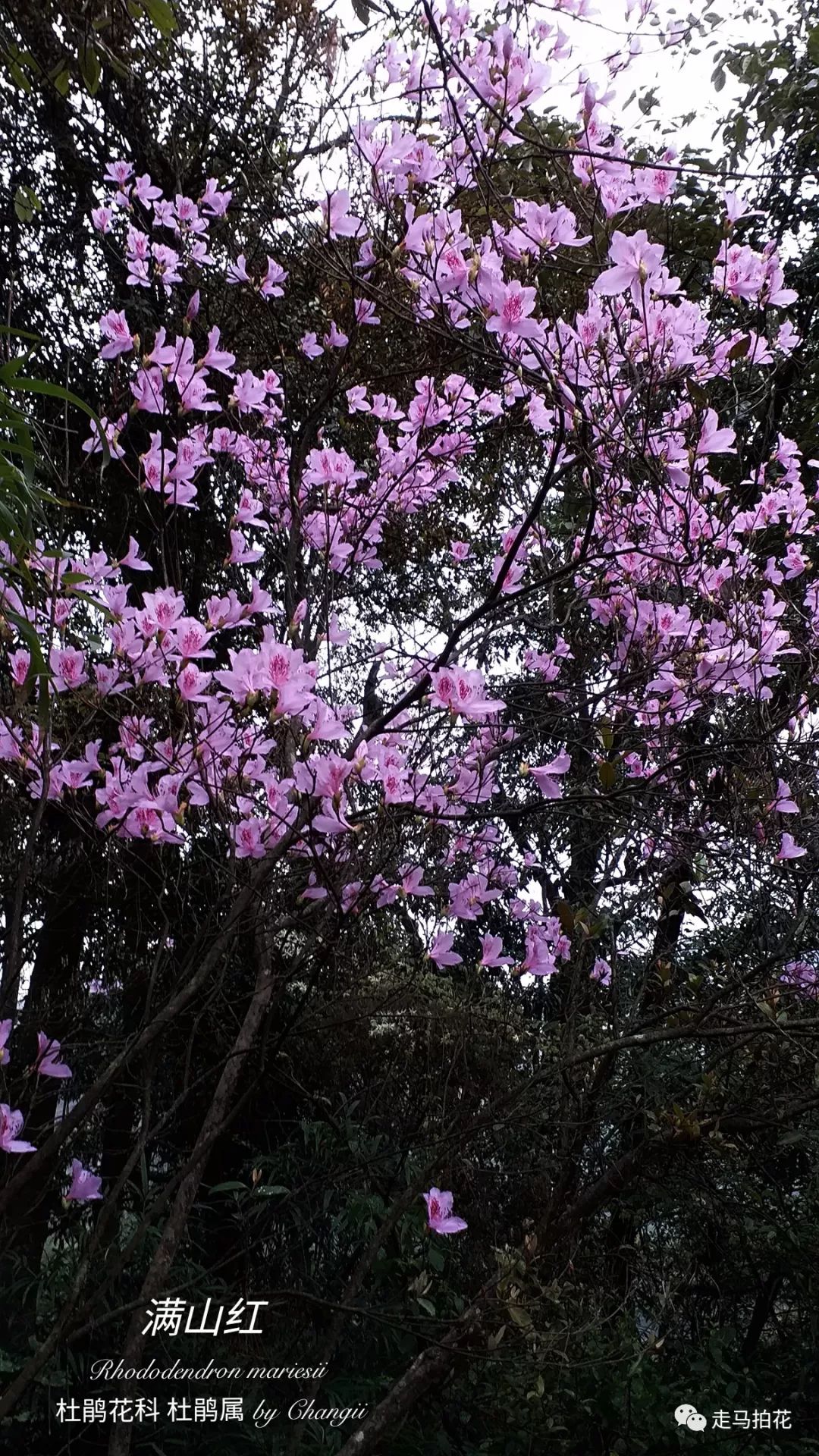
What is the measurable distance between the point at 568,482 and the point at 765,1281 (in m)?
3.06

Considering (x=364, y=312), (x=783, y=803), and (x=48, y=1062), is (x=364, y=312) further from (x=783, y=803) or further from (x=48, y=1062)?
(x=48, y=1062)

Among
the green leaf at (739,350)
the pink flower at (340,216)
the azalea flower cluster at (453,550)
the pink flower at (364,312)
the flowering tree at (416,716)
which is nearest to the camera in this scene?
the azalea flower cluster at (453,550)

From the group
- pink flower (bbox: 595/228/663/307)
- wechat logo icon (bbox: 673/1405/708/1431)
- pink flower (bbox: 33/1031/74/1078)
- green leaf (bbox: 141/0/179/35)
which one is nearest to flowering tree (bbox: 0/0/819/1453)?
pink flower (bbox: 595/228/663/307)

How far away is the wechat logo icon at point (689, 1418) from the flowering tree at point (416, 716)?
0.52m

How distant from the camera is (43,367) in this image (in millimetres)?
4211

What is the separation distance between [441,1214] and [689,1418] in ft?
3.66

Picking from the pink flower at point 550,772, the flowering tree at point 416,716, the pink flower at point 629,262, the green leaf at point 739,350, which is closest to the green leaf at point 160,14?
the flowering tree at point 416,716

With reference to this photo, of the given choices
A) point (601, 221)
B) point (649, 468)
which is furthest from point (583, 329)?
point (649, 468)

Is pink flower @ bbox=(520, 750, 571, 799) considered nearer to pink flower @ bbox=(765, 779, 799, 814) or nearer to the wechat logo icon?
pink flower @ bbox=(765, 779, 799, 814)

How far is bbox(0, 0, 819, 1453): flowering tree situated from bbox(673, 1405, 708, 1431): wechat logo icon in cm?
52

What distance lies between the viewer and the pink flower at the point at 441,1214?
88.7 inches

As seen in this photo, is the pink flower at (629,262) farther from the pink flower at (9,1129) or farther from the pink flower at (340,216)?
the pink flower at (9,1129)

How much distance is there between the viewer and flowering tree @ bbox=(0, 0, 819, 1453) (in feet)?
6.79

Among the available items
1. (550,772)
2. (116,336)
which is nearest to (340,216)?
(116,336)
